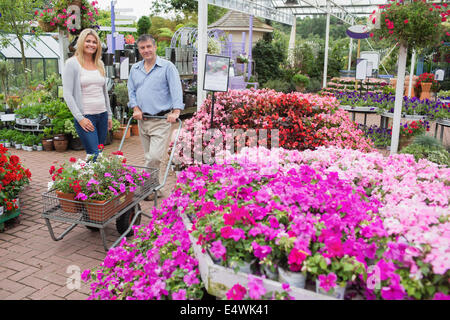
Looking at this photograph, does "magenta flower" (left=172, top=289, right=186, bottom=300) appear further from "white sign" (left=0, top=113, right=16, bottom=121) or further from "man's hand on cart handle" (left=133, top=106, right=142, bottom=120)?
"white sign" (left=0, top=113, right=16, bottom=121)

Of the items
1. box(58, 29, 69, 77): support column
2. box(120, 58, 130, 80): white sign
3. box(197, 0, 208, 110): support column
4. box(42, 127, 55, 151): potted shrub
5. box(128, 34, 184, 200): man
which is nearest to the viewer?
box(128, 34, 184, 200): man

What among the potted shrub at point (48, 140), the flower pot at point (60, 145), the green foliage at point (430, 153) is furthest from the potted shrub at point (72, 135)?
the green foliage at point (430, 153)

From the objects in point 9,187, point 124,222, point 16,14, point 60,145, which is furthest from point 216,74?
point 16,14

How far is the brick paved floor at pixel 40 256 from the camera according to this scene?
3.02 m

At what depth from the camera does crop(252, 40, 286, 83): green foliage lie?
61.8 feet

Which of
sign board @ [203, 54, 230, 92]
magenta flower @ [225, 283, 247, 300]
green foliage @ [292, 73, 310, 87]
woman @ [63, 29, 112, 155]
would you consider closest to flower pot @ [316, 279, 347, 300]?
magenta flower @ [225, 283, 247, 300]

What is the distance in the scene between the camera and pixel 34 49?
15820 millimetres

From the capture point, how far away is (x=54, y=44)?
18.4 meters

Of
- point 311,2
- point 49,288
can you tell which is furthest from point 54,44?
point 49,288

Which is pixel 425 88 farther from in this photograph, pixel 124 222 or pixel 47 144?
pixel 124 222

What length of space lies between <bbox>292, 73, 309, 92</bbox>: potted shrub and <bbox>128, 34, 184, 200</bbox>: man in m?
14.5

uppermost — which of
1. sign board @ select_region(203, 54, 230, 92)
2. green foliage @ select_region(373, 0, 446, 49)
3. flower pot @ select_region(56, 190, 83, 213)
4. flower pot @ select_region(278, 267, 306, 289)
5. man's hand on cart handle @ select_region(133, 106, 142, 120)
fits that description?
green foliage @ select_region(373, 0, 446, 49)
